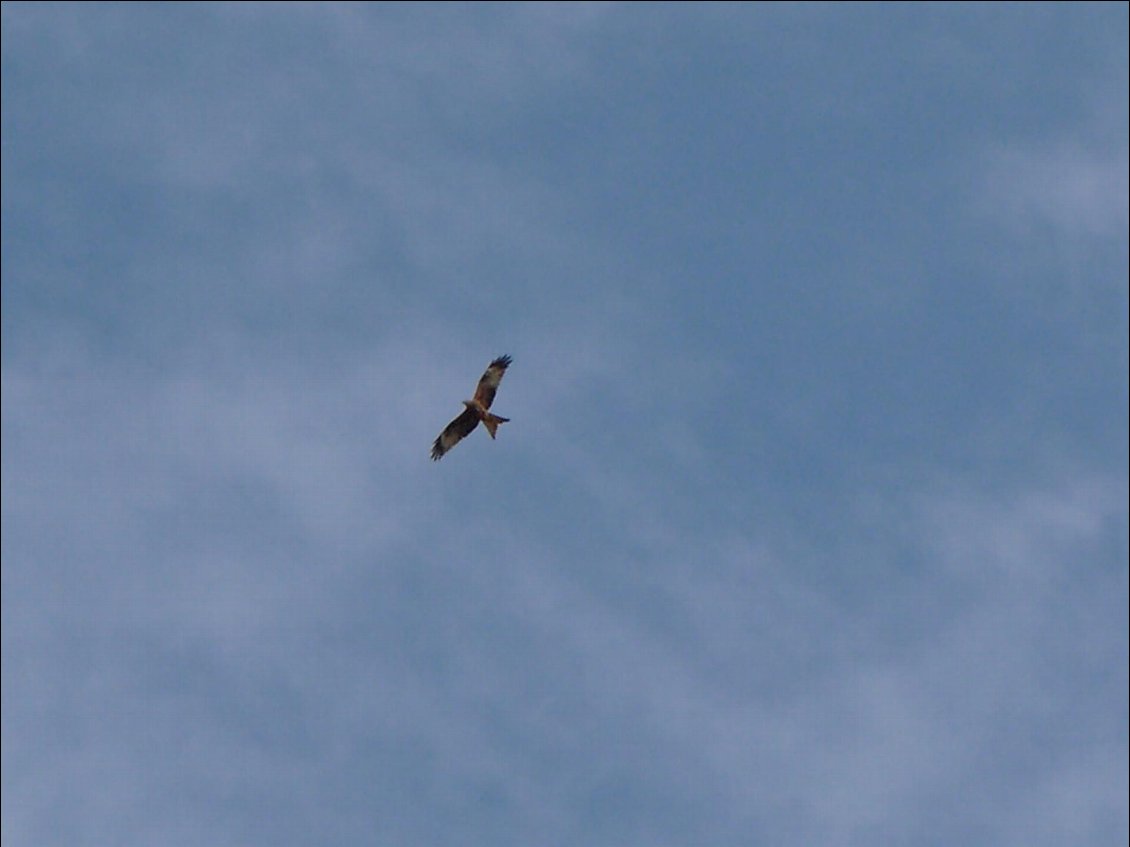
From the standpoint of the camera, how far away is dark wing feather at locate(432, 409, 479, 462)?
325ft

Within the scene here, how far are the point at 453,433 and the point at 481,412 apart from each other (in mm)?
2539

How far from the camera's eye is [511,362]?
322ft

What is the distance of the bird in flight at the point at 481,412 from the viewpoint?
320ft

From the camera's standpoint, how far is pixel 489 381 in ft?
322

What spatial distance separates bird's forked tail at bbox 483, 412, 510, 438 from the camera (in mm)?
97125

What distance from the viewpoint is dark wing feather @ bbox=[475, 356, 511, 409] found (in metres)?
98.1

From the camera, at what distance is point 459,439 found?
99.9m

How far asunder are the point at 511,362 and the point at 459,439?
15.4 feet

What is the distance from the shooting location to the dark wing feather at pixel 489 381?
3861 inches

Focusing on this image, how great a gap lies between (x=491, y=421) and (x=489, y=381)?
2.04 m

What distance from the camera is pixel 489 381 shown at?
322ft

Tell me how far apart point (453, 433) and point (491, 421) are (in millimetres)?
3083

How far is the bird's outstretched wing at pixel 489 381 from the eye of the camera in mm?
98062

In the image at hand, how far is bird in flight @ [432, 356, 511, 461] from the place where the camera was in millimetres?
97625
